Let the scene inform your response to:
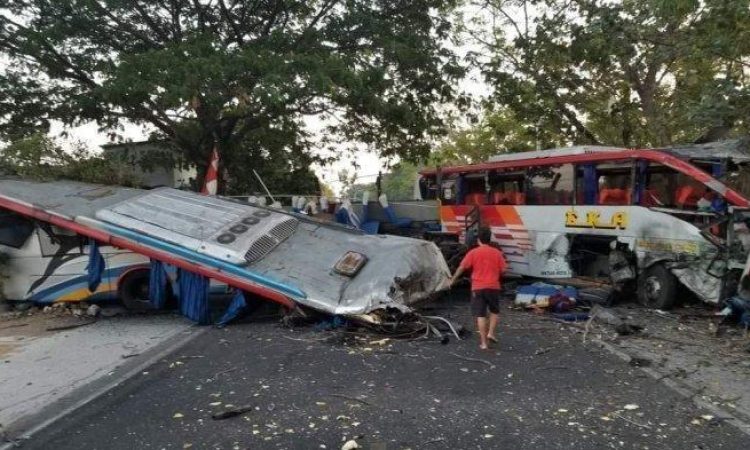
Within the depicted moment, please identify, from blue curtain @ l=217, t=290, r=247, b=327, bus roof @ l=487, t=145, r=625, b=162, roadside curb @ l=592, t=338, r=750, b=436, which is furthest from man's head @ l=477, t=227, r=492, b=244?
bus roof @ l=487, t=145, r=625, b=162

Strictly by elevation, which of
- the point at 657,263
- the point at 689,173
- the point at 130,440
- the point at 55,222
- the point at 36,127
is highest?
the point at 36,127

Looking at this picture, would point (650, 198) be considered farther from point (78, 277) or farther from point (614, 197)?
point (78, 277)

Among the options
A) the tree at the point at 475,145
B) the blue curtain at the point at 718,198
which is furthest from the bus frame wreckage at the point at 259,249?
the tree at the point at 475,145

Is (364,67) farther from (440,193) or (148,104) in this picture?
(148,104)

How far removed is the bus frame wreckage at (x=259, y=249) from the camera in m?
8.20

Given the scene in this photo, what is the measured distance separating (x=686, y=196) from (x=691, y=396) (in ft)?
17.0

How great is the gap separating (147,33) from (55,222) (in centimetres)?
715

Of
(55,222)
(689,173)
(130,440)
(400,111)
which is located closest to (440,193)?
(400,111)

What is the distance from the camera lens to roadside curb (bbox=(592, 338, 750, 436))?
4617 millimetres

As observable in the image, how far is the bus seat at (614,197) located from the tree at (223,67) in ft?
17.1

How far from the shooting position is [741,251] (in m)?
8.22

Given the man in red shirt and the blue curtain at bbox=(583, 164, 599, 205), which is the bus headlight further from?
the blue curtain at bbox=(583, 164, 599, 205)

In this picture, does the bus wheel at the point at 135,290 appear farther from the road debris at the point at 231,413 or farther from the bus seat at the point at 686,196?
the bus seat at the point at 686,196

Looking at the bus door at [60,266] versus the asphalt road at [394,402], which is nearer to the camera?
the asphalt road at [394,402]
